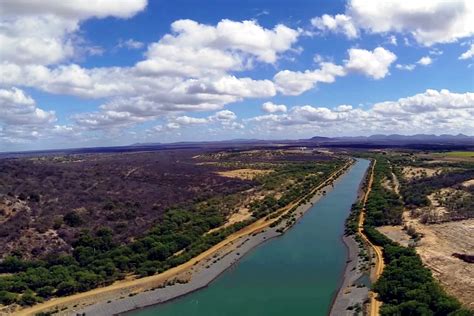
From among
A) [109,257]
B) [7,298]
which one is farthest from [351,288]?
[7,298]

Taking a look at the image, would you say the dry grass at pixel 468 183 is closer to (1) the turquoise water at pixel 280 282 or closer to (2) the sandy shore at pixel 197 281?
(1) the turquoise water at pixel 280 282

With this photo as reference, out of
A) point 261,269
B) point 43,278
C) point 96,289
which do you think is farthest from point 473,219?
point 43,278

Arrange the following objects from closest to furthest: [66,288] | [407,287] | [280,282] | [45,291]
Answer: [407,287], [45,291], [66,288], [280,282]

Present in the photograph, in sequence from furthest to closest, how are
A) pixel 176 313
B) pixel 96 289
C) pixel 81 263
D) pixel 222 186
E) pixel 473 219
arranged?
pixel 222 186
pixel 473 219
pixel 81 263
pixel 96 289
pixel 176 313

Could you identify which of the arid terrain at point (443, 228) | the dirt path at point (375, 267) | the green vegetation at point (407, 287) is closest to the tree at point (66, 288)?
the dirt path at point (375, 267)

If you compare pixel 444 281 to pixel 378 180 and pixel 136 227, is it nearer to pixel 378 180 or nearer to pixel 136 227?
pixel 136 227

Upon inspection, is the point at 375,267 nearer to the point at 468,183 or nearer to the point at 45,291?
the point at 45,291

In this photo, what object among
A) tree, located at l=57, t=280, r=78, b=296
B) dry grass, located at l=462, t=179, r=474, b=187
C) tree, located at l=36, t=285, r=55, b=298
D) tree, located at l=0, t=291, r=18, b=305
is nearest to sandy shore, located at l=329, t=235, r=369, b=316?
tree, located at l=57, t=280, r=78, b=296

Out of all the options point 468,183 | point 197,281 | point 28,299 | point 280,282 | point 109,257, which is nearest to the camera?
point 28,299
